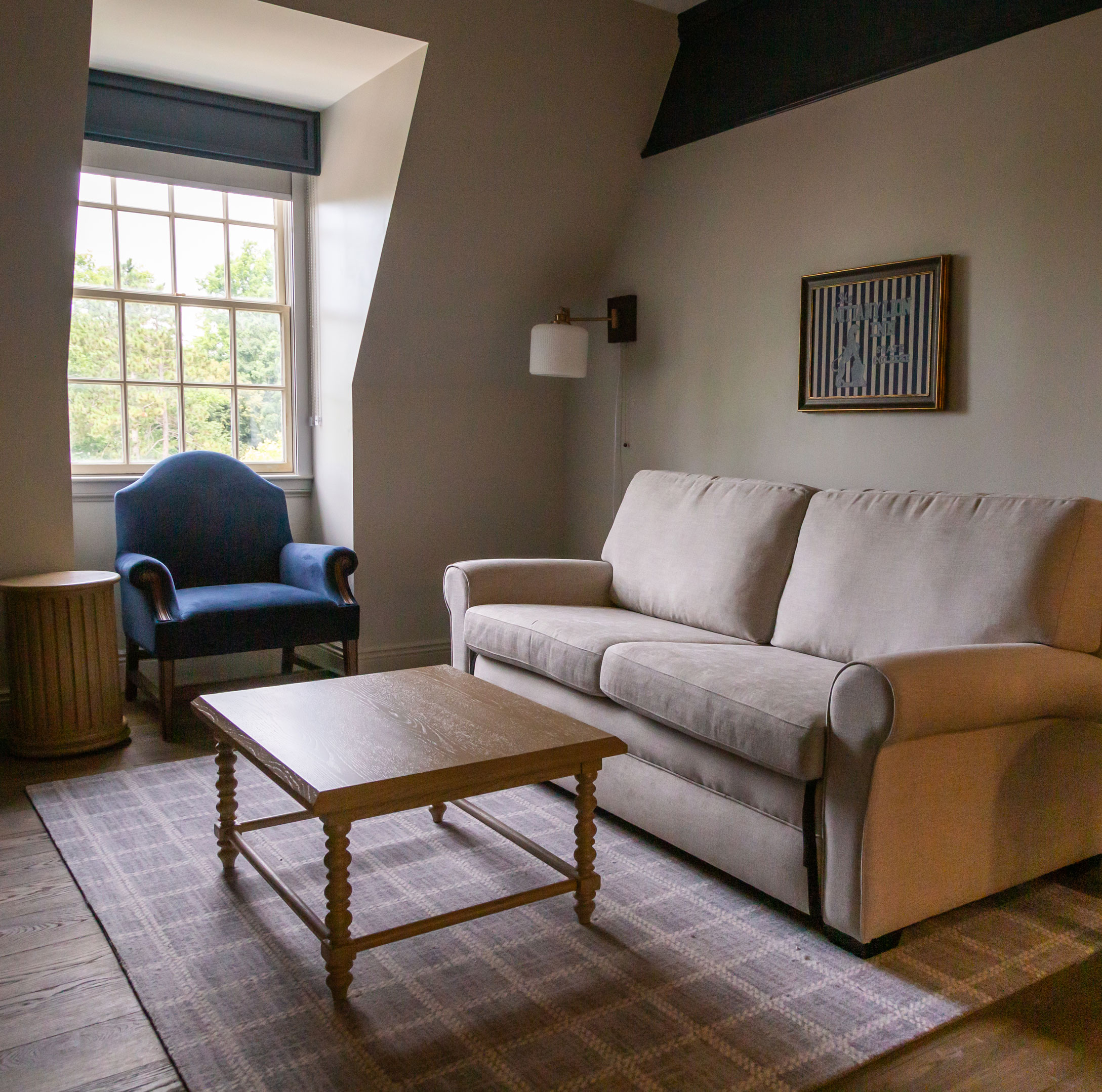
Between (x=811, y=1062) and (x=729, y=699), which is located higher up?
(x=729, y=699)

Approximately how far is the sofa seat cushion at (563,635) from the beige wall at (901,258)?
831 mm

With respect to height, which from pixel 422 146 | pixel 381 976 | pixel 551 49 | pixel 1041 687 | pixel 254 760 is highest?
pixel 551 49

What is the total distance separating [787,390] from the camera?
3570 mm

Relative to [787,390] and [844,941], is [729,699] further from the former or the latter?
[787,390]

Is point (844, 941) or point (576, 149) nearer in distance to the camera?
point (844, 941)

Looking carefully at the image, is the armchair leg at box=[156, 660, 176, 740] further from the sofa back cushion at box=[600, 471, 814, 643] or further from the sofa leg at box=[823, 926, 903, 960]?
the sofa leg at box=[823, 926, 903, 960]

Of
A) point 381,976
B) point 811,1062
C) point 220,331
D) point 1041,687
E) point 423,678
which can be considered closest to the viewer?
point 811,1062

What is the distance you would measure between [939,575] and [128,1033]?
6.74 feet

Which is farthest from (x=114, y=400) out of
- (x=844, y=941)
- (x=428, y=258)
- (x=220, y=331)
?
(x=844, y=941)

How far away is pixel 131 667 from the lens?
4.00 metres

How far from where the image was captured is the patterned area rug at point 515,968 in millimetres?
1736

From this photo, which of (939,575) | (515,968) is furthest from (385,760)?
(939,575)

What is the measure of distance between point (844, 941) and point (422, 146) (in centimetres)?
302

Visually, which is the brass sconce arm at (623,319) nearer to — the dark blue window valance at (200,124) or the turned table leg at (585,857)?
the dark blue window valance at (200,124)
